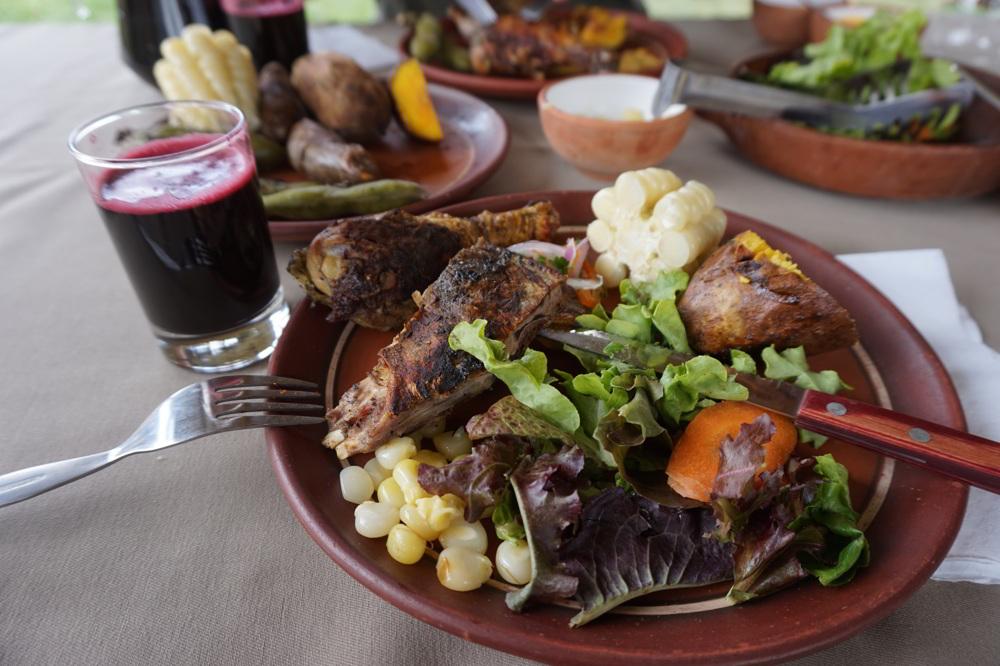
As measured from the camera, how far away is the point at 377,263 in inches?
58.6

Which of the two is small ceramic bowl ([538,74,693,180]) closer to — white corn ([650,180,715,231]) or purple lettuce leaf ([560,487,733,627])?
white corn ([650,180,715,231])

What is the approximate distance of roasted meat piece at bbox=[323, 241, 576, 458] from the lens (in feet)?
4.13

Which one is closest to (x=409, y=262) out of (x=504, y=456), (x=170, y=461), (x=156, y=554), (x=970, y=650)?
(x=504, y=456)

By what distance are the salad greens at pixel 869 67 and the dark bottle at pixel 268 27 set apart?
2115 millimetres

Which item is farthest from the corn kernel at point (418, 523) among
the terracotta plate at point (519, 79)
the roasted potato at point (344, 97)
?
the terracotta plate at point (519, 79)

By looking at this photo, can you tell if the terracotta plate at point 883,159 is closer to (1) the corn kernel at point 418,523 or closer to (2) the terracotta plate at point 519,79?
(2) the terracotta plate at point 519,79

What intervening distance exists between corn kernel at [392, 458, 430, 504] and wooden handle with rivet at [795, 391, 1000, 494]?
29.8 inches

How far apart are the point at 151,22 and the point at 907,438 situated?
3.18 m

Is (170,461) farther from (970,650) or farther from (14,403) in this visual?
(970,650)

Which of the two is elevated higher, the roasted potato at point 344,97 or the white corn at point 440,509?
the roasted potato at point 344,97

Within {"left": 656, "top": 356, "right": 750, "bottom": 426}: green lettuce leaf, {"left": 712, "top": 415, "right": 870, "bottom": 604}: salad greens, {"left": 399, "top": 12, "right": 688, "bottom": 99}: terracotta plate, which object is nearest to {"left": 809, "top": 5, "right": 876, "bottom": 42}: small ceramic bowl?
{"left": 399, "top": 12, "right": 688, "bottom": 99}: terracotta plate

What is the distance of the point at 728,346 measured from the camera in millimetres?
1475

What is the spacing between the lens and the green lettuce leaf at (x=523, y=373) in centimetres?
123

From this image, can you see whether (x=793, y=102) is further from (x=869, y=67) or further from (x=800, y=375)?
(x=800, y=375)
